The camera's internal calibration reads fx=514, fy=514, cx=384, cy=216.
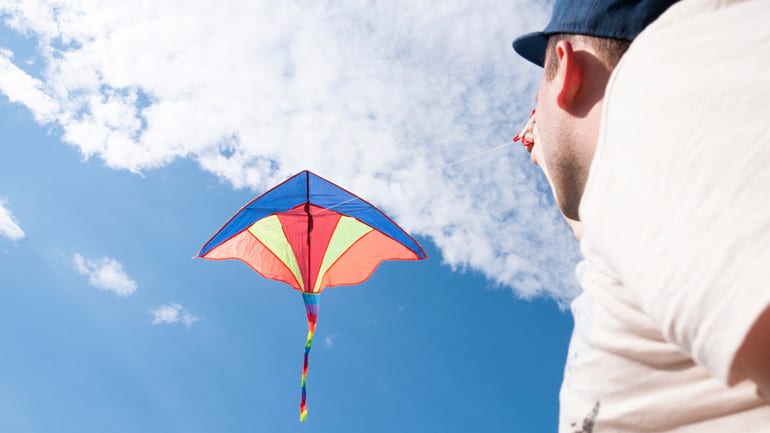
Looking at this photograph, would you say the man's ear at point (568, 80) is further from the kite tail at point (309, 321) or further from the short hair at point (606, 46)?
the kite tail at point (309, 321)

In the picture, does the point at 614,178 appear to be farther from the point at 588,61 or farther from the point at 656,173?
the point at 588,61

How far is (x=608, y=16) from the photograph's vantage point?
2.52 feet

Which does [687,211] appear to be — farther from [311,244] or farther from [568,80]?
[311,244]

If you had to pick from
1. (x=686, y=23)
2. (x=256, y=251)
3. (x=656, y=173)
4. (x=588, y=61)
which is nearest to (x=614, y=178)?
(x=656, y=173)

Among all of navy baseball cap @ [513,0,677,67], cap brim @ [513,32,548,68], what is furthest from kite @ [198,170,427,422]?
navy baseball cap @ [513,0,677,67]

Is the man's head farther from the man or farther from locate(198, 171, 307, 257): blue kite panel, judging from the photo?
locate(198, 171, 307, 257): blue kite panel

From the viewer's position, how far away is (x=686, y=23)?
1.56 feet

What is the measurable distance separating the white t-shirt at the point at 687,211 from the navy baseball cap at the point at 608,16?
27cm

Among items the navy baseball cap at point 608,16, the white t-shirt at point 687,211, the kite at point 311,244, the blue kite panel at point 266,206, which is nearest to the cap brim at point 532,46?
the navy baseball cap at point 608,16

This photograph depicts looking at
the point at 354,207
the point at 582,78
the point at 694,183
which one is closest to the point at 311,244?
the point at 354,207

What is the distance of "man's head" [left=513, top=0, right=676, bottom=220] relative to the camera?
749 mm

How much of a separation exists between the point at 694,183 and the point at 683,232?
1.5 inches

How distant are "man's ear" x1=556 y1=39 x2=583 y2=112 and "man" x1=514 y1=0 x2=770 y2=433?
0.25 metres

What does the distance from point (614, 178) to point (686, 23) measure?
6.7 inches
